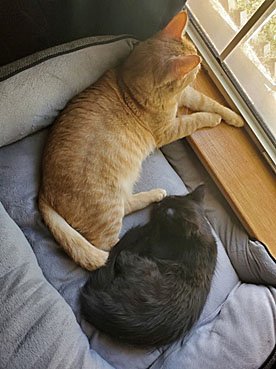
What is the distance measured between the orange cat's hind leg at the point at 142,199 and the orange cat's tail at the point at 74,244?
219 mm

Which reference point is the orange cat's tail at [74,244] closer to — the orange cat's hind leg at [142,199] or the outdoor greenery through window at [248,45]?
the orange cat's hind leg at [142,199]

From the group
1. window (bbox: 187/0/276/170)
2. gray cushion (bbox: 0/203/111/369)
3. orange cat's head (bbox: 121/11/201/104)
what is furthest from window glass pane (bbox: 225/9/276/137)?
gray cushion (bbox: 0/203/111/369)

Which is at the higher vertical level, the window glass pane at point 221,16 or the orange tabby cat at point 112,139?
the window glass pane at point 221,16

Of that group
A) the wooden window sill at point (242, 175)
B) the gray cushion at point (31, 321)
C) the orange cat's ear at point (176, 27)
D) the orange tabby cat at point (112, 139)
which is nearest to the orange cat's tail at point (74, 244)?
the orange tabby cat at point (112, 139)

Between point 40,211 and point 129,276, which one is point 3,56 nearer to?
point 40,211

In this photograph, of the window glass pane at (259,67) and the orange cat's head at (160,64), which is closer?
the orange cat's head at (160,64)

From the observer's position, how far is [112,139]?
1.31 meters

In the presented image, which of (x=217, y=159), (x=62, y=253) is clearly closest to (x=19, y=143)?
(x=62, y=253)

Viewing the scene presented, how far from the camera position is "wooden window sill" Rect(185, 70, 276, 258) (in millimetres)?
1391

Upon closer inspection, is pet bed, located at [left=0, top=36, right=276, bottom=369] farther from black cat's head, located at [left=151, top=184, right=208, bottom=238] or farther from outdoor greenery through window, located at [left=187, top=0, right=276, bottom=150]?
outdoor greenery through window, located at [left=187, top=0, right=276, bottom=150]

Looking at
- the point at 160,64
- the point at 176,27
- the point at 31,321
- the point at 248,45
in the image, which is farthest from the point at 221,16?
the point at 31,321

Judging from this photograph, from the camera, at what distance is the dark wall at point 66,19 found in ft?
4.15

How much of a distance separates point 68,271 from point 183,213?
434 mm

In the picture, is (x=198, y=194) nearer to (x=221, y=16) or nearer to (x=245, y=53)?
(x=245, y=53)
